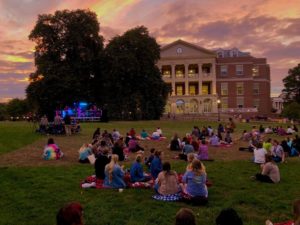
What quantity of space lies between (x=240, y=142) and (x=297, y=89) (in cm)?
6567

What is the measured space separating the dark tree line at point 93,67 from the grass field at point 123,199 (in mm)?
36887

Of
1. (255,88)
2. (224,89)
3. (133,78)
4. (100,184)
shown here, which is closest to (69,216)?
(100,184)

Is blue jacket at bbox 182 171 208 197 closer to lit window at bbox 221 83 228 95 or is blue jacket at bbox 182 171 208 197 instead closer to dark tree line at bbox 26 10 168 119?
dark tree line at bbox 26 10 168 119

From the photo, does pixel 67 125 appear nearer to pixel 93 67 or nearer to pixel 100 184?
pixel 100 184

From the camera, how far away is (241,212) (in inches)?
350

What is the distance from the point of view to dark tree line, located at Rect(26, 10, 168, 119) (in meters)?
50.0

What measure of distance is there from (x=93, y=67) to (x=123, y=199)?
152 feet

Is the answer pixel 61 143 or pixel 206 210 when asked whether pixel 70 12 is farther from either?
pixel 206 210

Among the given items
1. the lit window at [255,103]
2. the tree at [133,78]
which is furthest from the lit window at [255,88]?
the tree at [133,78]

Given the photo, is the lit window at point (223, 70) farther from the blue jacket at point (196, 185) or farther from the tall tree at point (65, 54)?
the blue jacket at point (196, 185)

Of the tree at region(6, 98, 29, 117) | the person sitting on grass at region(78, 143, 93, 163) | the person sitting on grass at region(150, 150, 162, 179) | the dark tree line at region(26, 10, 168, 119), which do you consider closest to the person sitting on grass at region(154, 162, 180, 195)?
→ the person sitting on grass at region(150, 150, 162, 179)

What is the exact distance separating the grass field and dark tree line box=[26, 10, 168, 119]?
36.9 metres

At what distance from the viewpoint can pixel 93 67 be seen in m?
54.5

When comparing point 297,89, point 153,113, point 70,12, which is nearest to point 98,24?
point 70,12
